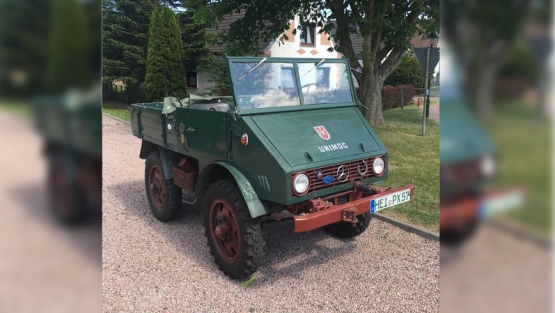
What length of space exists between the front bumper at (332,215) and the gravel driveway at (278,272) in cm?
67

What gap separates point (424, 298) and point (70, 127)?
3571 millimetres

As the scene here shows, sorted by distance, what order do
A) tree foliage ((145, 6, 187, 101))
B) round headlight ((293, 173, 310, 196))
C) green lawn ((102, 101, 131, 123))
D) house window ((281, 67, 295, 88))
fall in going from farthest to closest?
1. tree foliage ((145, 6, 187, 101))
2. green lawn ((102, 101, 131, 123))
3. house window ((281, 67, 295, 88))
4. round headlight ((293, 173, 310, 196))

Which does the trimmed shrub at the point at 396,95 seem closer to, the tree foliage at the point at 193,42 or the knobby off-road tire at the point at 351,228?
the tree foliage at the point at 193,42

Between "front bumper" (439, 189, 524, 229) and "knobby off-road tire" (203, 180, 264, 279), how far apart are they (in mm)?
3256

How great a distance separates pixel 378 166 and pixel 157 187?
9.58 feet

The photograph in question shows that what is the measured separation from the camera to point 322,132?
4.30 metres

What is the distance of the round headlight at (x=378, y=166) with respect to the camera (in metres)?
4.38

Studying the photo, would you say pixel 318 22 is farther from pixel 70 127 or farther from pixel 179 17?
pixel 70 127

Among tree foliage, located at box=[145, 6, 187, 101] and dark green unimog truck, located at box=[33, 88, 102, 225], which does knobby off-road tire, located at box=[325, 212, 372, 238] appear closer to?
dark green unimog truck, located at box=[33, 88, 102, 225]

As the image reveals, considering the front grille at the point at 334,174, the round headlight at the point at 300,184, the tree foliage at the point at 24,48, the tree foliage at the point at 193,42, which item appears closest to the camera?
the tree foliage at the point at 24,48

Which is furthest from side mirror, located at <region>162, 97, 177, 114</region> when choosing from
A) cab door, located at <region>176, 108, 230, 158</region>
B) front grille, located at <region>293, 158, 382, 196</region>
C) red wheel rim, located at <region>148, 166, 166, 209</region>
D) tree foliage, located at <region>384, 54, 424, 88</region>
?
tree foliage, located at <region>384, 54, 424, 88</region>

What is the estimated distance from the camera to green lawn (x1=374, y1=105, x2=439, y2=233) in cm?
559

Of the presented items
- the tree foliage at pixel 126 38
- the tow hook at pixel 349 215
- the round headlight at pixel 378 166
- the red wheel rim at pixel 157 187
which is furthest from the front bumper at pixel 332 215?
the tree foliage at pixel 126 38

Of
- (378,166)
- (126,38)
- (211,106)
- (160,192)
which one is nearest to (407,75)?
(126,38)
